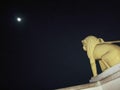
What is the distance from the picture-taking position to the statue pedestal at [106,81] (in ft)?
16.5

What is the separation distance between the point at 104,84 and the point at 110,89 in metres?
0.31

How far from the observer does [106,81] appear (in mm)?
5398

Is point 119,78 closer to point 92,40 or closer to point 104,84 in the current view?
point 104,84

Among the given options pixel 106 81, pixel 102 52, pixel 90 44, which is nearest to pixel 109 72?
pixel 106 81

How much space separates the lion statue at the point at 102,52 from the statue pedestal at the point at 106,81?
37 cm

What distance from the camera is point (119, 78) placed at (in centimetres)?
494

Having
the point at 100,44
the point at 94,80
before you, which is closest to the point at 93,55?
the point at 100,44

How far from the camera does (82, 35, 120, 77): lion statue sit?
5582 mm

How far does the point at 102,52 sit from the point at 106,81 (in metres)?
0.87

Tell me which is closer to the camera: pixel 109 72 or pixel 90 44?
pixel 109 72

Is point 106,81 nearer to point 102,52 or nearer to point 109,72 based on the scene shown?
point 109,72

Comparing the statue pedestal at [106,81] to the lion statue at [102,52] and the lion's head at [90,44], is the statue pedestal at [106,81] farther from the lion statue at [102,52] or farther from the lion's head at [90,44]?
the lion's head at [90,44]

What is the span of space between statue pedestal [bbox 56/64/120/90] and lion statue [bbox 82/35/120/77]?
37cm

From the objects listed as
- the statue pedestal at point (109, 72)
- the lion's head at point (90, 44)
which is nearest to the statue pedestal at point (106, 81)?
the statue pedestal at point (109, 72)
